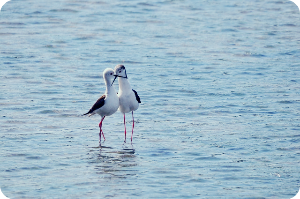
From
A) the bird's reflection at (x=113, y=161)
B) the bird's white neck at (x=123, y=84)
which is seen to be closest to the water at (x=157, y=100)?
the bird's reflection at (x=113, y=161)

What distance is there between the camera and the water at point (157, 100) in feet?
31.0

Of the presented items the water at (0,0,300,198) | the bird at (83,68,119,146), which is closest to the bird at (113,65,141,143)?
the bird at (83,68,119,146)

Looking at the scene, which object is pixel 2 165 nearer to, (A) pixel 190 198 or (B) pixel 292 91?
(A) pixel 190 198

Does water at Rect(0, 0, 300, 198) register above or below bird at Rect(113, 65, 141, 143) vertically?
below

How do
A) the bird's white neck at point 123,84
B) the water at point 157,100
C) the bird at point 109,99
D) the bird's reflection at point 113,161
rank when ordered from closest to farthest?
the water at point 157,100 < the bird's reflection at point 113,161 < the bird at point 109,99 < the bird's white neck at point 123,84

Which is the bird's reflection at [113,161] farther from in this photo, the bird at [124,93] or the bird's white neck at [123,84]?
the bird's white neck at [123,84]

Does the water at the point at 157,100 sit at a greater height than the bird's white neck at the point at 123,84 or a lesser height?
lesser

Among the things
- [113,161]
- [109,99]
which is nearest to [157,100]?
[109,99]

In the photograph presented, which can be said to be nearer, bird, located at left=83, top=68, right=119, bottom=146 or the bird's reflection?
the bird's reflection

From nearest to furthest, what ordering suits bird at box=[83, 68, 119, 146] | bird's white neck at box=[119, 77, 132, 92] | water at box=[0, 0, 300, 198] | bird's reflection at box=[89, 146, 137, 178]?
water at box=[0, 0, 300, 198], bird's reflection at box=[89, 146, 137, 178], bird at box=[83, 68, 119, 146], bird's white neck at box=[119, 77, 132, 92]

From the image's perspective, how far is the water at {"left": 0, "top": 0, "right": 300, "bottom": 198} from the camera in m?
9.45

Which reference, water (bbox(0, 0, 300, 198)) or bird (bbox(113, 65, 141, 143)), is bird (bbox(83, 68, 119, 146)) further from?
water (bbox(0, 0, 300, 198))

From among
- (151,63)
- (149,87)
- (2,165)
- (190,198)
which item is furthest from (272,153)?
(151,63)

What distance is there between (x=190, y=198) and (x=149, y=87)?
669 cm
